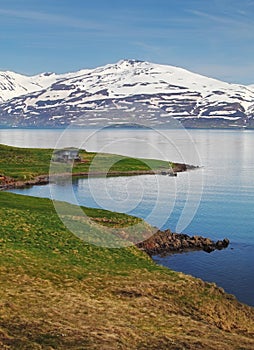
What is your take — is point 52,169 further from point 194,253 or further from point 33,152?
point 194,253

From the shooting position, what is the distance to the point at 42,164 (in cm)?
15475

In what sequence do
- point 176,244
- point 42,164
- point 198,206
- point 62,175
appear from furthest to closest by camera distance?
point 42,164
point 62,175
point 198,206
point 176,244

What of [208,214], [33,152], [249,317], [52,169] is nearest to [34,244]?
[249,317]

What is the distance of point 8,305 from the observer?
29547 mm

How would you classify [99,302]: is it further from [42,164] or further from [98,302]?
[42,164]

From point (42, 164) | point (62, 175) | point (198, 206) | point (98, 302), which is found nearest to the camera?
point (98, 302)

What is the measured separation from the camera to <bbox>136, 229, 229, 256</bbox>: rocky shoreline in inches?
2389

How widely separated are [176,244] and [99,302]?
30.5 meters

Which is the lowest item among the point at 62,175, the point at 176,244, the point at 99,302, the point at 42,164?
the point at 176,244

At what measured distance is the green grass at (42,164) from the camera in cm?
13825

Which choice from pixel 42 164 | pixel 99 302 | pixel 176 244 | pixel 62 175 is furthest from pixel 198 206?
pixel 42 164

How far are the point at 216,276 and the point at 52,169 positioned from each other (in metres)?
109

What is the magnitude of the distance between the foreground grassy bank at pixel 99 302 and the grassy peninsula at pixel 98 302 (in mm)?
55

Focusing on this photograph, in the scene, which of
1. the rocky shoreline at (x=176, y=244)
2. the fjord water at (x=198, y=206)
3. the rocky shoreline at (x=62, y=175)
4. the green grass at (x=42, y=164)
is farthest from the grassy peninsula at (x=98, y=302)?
the green grass at (x=42, y=164)
